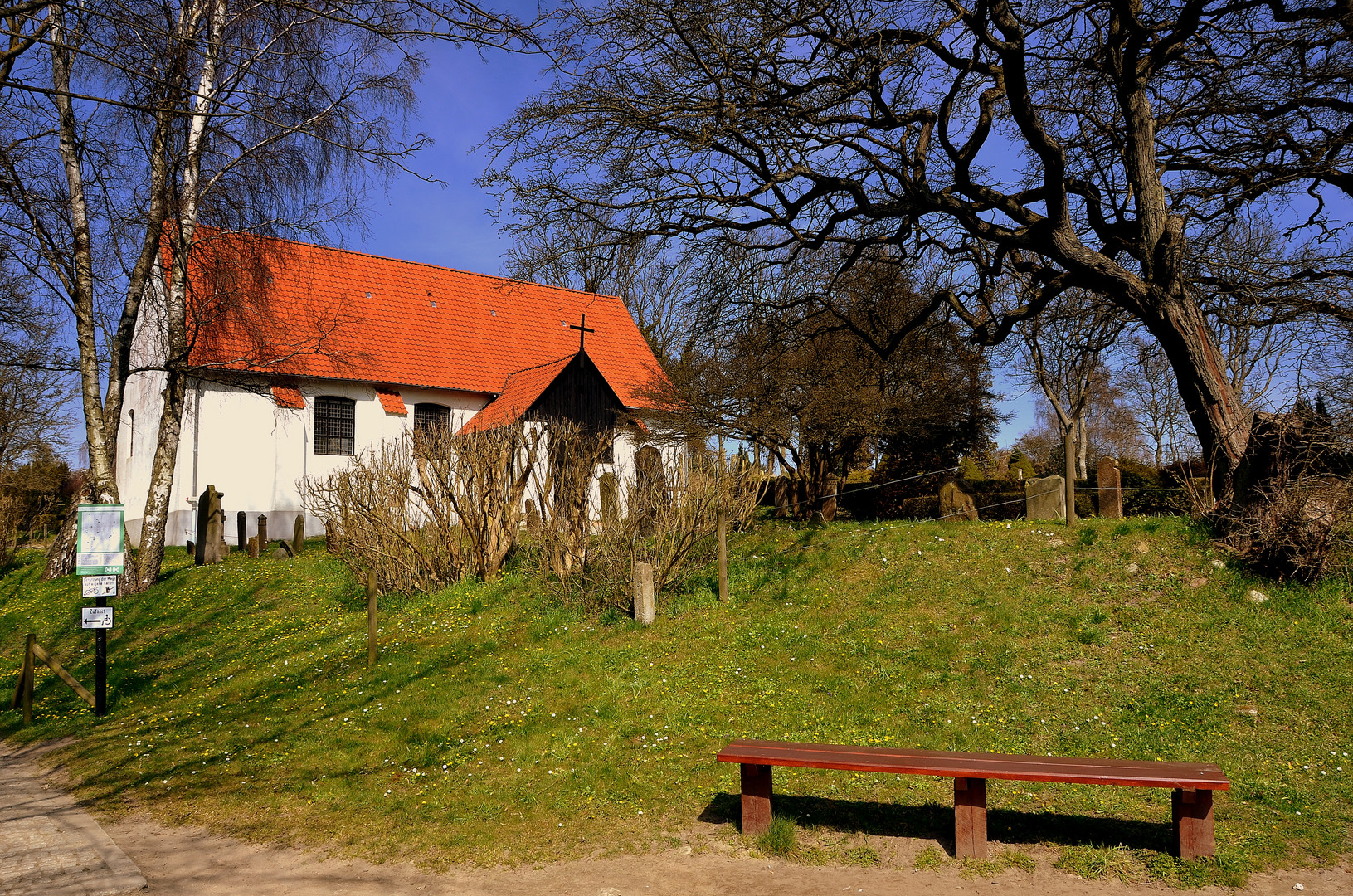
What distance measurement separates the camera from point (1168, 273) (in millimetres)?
10148

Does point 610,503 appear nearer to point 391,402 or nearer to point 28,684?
point 28,684

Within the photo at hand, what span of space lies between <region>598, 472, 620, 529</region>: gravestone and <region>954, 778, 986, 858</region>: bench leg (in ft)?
21.9

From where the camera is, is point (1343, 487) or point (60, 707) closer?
point (1343, 487)

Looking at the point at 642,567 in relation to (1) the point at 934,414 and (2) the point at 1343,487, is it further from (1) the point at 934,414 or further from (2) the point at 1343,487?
(1) the point at 934,414

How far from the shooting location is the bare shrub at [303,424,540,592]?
13172 mm

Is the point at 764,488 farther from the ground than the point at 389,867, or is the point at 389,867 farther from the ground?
the point at 764,488

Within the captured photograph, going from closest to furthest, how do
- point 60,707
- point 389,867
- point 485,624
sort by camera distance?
point 389,867
point 60,707
point 485,624

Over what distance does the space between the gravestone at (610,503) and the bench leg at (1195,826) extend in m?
7.43

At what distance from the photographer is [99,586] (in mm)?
9891

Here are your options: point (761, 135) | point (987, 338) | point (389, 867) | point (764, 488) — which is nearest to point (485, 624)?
point (764, 488)

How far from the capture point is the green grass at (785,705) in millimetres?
6160

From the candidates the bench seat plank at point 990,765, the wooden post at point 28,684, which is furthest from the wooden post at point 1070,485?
the wooden post at point 28,684

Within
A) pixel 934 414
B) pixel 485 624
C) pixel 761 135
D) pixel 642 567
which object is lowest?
pixel 485 624

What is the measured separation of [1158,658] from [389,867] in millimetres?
7056
